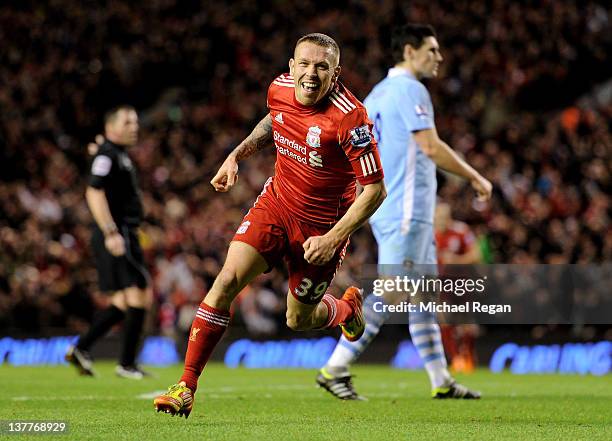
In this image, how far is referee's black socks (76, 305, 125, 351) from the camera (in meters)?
10.3

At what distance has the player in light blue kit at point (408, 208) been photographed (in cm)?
803

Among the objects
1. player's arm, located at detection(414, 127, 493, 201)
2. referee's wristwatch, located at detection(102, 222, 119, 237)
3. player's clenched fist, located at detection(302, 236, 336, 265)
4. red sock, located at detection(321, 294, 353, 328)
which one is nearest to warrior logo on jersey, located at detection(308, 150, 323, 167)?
player's clenched fist, located at detection(302, 236, 336, 265)

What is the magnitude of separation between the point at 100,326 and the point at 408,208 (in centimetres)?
361

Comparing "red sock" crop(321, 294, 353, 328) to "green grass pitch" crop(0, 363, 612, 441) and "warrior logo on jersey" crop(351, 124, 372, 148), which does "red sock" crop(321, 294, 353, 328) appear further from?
"warrior logo on jersey" crop(351, 124, 372, 148)

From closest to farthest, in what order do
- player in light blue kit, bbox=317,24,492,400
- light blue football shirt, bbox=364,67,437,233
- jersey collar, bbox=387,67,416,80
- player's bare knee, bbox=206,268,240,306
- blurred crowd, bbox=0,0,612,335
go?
player's bare knee, bbox=206,268,240,306 < player in light blue kit, bbox=317,24,492,400 < light blue football shirt, bbox=364,67,437,233 < jersey collar, bbox=387,67,416,80 < blurred crowd, bbox=0,0,612,335

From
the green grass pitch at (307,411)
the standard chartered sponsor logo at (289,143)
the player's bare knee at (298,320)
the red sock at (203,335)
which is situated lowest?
the green grass pitch at (307,411)

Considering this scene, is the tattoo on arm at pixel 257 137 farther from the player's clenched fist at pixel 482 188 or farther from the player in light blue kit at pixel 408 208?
the player's clenched fist at pixel 482 188

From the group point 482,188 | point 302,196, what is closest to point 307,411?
point 302,196

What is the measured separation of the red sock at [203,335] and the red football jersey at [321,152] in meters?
0.77

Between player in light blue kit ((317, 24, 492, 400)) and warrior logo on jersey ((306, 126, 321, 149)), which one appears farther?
player in light blue kit ((317, 24, 492, 400))

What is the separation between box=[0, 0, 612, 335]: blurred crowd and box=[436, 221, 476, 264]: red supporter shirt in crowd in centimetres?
200

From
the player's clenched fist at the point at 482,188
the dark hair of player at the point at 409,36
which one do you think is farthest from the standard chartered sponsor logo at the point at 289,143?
the dark hair of player at the point at 409,36

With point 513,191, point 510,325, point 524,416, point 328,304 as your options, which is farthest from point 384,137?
point 513,191

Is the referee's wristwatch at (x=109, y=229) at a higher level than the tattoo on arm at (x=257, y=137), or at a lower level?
lower
